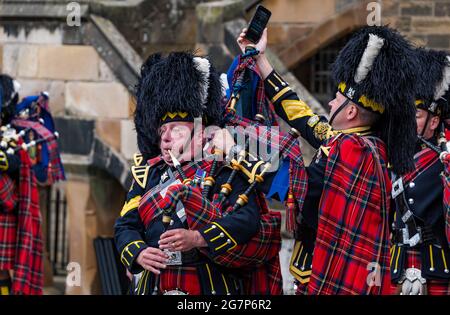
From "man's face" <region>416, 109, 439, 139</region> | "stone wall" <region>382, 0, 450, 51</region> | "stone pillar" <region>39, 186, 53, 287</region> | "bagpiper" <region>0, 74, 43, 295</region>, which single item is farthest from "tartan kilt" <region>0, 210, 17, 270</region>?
"stone wall" <region>382, 0, 450, 51</region>

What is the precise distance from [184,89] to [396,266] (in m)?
1.76

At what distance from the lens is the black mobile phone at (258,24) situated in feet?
20.3

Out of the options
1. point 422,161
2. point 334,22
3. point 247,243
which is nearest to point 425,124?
point 422,161

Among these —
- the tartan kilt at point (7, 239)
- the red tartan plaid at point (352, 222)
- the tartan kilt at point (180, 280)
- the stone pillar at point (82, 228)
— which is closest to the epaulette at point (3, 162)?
the tartan kilt at point (7, 239)

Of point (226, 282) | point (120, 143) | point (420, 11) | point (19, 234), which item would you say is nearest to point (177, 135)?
point (226, 282)

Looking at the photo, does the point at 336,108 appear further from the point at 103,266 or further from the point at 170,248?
the point at 103,266

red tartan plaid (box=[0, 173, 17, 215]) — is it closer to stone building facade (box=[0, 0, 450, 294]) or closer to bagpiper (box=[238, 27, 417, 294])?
stone building facade (box=[0, 0, 450, 294])

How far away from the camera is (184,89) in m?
5.92

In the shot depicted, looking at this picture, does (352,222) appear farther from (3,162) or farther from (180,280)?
(3,162)

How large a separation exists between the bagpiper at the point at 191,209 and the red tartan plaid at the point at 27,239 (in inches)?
110

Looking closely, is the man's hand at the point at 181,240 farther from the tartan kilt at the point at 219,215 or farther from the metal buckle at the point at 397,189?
the metal buckle at the point at 397,189

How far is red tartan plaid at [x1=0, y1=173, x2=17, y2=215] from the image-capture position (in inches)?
336

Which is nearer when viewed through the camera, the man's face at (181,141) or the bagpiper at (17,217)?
the man's face at (181,141)

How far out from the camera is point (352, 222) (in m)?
5.58
